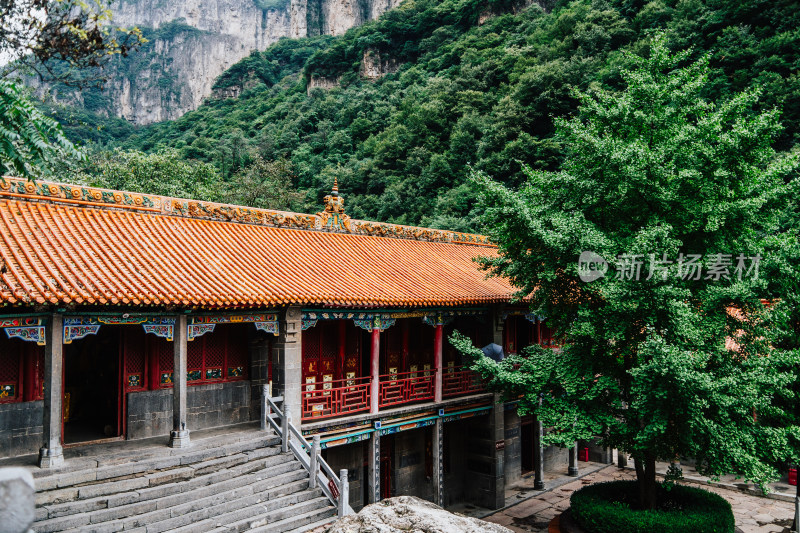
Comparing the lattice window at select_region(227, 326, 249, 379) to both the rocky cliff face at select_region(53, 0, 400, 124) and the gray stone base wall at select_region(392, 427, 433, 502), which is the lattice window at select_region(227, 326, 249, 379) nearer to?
the gray stone base wall at select_region(392, 427, 433, 502)

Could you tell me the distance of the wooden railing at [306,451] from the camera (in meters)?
10.3

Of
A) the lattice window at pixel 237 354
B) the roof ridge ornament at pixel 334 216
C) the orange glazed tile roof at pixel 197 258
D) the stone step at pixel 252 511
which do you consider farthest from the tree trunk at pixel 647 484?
the roof ridge ornament at pixel 334 216

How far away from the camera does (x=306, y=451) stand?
38.6ft

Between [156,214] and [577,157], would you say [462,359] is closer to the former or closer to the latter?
[577,157]

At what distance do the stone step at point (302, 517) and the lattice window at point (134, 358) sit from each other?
4135 mm

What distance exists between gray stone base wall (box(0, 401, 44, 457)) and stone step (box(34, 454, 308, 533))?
229 centimetres

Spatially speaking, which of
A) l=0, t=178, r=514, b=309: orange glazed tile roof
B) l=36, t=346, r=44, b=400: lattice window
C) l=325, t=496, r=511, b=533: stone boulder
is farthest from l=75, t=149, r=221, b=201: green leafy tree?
l=325, t=496, r=511, b=533: stone boulder

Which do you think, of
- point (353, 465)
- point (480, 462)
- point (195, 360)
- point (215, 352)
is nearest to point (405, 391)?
point (353, 465)

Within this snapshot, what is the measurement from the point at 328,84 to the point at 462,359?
58.9 meters

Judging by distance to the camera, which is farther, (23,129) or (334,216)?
(334,216)

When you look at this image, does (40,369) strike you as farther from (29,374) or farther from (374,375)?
(374,375)

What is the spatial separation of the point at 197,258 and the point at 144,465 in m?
4.20

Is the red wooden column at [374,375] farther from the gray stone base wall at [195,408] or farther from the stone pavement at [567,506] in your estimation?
the stone pavement at [567,506]

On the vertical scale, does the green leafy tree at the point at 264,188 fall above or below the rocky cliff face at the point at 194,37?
below
